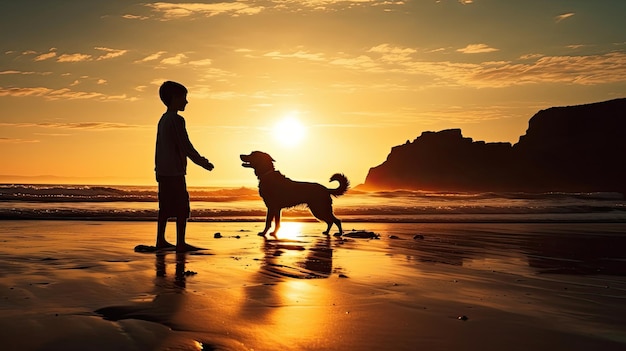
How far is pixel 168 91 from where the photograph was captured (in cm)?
772

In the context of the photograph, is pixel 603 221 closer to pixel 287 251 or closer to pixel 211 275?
pixel 287 251

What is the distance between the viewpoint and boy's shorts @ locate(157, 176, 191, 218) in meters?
7.50

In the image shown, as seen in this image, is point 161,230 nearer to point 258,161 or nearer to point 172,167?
point 172,167

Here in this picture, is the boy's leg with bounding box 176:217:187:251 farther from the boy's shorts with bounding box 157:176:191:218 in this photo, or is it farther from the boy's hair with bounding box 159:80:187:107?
the boy's hair with bounding box 159:80:187:107

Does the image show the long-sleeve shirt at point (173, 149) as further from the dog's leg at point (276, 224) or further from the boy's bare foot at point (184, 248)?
the dog's leg at point (276, 224)

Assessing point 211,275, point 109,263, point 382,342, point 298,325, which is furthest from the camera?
point 109,263

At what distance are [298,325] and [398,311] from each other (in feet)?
2.72

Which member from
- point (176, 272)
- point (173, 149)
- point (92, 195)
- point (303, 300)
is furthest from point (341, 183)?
point (92, 195)

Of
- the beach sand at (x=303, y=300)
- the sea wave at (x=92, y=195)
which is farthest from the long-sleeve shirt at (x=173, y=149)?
the sea wave at (x=92, y=195)

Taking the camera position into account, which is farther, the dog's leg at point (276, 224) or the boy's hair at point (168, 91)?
the dog's leg at point (276, 224)

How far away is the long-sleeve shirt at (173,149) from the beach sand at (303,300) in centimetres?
122

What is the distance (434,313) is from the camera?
146 inches

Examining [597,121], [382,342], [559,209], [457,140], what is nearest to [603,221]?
[559,209]

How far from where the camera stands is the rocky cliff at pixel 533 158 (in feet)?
304
